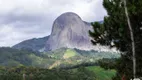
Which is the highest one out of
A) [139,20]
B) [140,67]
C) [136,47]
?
[139,20]

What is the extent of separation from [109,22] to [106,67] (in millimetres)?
5714

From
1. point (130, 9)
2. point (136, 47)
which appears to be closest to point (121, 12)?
point (130, 9)

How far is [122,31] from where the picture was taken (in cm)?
3650

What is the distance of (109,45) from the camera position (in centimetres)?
4000

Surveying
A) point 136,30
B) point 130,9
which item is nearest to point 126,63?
point 136,30

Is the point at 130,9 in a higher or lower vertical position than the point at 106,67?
higher

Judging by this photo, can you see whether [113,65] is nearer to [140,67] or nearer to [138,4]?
[140,67]

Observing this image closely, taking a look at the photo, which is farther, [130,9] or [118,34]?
[118,34]

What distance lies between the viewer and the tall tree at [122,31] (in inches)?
1435

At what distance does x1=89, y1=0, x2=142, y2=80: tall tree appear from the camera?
3644 centimetres

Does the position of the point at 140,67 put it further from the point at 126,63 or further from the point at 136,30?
the point at 136,30

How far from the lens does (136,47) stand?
37.4 metres

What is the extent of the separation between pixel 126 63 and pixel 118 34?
369cm

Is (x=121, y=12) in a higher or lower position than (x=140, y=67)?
higher
